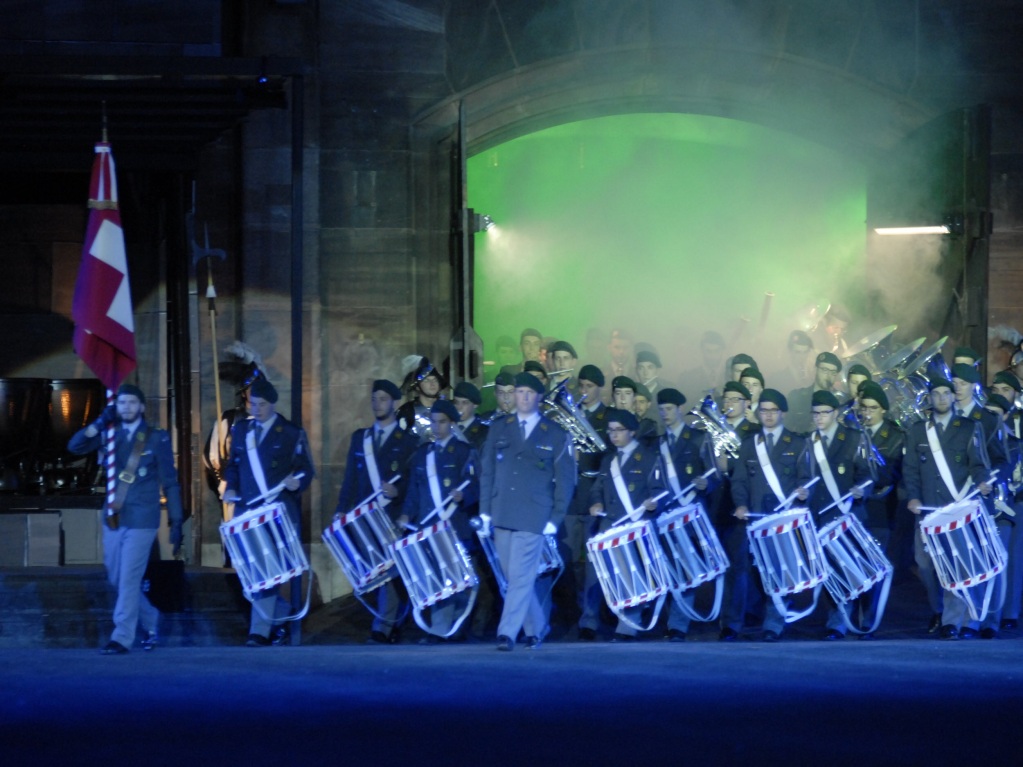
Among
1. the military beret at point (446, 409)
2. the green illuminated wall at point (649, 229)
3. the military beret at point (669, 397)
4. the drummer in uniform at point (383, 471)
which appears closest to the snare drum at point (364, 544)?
the drummer in uniform at point (383, 471)

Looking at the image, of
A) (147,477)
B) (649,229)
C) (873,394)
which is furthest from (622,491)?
(649,229)

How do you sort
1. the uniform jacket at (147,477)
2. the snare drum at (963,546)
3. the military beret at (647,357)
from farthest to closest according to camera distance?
the military beret at (647,357) → the snare drum at (963,546) → the uniform jacket at (147,477)

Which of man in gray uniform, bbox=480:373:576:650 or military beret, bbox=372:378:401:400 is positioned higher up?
military beret, bbox=372:378:401:400

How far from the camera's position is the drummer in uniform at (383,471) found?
11.7 metres

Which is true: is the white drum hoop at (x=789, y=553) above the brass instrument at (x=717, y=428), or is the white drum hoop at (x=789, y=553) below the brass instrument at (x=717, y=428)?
below

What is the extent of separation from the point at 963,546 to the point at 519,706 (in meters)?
4.17

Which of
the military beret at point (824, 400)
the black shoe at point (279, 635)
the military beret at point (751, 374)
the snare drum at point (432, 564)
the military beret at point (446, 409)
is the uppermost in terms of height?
the military beret at point (751, 374)

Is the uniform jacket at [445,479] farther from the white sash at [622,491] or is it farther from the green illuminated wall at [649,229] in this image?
the green illuminated wall at [649,229]

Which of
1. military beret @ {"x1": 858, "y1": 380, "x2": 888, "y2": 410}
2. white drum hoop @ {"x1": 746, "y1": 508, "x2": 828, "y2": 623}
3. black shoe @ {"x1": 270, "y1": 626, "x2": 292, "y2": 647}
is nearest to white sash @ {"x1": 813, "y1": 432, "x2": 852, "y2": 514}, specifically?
white drum hoop @ {"x1": 746, "y1": 508, "x2": 828, "y2": 623}

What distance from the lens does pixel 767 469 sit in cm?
1128

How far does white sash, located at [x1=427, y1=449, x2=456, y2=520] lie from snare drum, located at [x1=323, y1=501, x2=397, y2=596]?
16.9 inches

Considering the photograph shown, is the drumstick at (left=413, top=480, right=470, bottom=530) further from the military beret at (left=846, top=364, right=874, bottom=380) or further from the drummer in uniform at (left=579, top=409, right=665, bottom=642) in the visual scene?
the military beret at (left=846, top=364, right=874, bottom=380)

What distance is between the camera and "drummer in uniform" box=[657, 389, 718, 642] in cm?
1137

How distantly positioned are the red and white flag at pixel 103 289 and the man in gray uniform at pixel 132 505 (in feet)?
2.89
